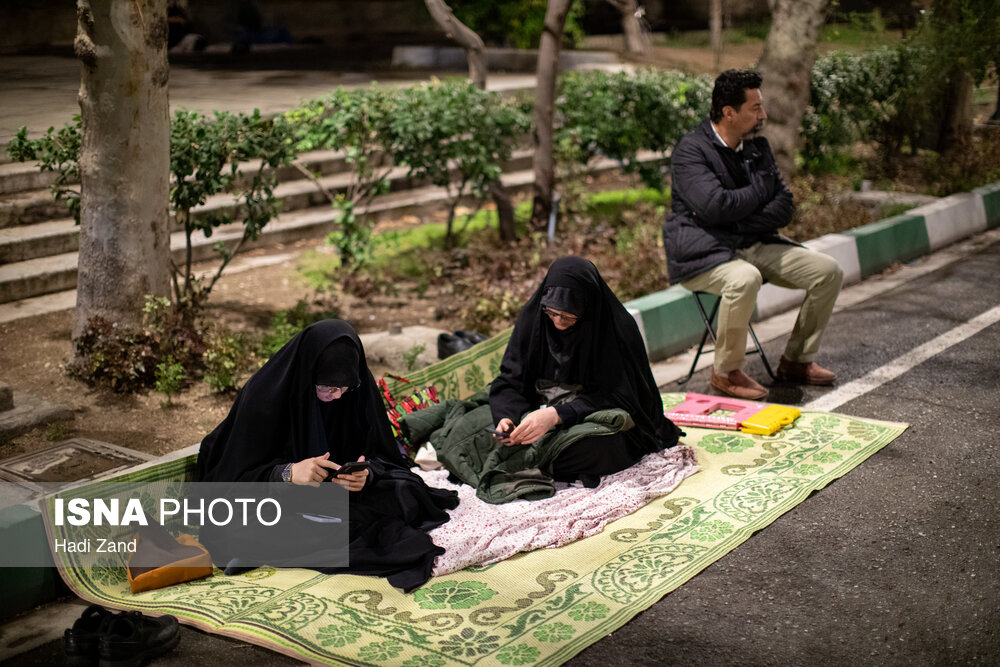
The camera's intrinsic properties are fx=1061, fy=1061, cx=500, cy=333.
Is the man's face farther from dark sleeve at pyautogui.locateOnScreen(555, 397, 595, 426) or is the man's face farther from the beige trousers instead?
dark sleeve at pyautogui.locateOnScreen(555, 397, 595, 426)

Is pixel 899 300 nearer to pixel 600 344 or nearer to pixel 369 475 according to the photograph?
→ pixel 600 344

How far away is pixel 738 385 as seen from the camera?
252 inches

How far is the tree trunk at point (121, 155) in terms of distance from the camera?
6.08m

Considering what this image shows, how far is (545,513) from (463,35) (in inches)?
229

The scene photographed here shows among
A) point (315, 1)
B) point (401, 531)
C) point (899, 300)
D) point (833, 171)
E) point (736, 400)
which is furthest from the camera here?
point (315, 1)

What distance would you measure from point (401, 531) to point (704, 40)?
20237 millimetres

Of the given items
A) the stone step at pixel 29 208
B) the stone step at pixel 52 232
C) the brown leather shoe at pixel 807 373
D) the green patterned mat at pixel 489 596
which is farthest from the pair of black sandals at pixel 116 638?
the stone step at pixel 29 208

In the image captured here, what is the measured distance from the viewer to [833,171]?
40.2 feet

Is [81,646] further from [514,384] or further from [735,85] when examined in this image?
[735,85]

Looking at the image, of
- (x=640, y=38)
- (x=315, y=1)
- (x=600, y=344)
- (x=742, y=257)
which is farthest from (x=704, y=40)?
(x=600, y=344)

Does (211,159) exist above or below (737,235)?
above

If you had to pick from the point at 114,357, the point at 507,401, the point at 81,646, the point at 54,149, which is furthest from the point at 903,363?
the point at 54,149

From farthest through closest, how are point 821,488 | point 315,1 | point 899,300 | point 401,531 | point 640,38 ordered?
point 315,1
point 640,38
point 899,300
point 821,488
point 401,531

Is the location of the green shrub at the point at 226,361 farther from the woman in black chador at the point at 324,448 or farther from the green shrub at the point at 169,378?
the woman in black chador at the point at 324,448
